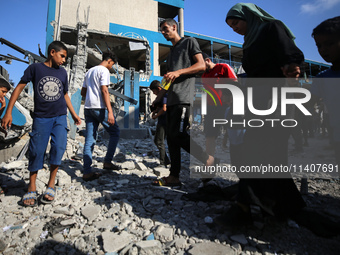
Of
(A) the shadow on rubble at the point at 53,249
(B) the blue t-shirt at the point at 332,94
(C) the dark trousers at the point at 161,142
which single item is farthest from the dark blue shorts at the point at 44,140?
(B) the blue t-shirt at the point at 332,94

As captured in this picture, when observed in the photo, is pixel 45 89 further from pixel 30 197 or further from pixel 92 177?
pixel 92 177

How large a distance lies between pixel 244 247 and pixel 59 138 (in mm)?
2256

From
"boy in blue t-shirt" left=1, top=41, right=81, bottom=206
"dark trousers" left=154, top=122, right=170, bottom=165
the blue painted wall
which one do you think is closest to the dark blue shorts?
"boy in blue t-shirt" left=1, top=41, right=81, bottom=206

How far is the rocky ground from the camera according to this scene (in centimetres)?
138

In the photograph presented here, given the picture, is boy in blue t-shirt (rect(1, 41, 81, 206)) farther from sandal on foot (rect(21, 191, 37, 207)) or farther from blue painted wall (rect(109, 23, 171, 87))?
blue painted wall (rect(109, 23, 171, 87))

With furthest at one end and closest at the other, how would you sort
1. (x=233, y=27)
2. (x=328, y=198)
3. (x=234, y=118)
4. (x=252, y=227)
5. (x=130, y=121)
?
(x=130, y=121)
(x=328, y=198)
(x=234, y=118)
(x=233, y=27)
(x=252, y=227)

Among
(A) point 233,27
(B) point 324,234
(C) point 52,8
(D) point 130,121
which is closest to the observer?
(B) point 324,234

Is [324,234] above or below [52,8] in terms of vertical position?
below

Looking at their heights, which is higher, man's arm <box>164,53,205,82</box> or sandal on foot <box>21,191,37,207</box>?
man's arm <box>164,53,205,82</box>

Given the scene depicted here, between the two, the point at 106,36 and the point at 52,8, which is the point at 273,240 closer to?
the point at 106,36

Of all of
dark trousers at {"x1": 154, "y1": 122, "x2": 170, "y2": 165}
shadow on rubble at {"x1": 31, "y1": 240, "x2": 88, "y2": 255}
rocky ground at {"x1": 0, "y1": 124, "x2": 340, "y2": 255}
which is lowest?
shadow on rubble at {"x1": 31, "y1": 240, "x2": 88, "y2": 255}

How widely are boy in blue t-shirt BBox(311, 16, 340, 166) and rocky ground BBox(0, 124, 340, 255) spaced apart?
2.53 ft

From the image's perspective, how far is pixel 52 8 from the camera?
17.3 m

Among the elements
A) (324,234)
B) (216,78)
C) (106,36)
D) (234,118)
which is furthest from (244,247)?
(106,36)
